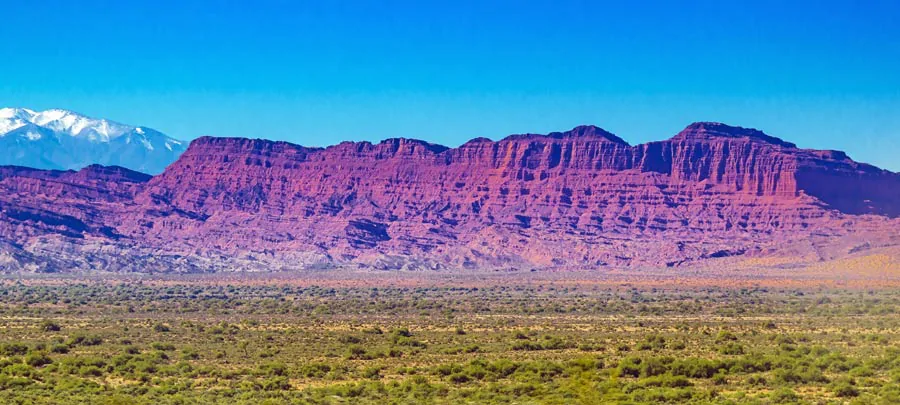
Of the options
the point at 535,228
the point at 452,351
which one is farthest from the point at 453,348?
the point at 535,228

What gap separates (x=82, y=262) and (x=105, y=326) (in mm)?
99090

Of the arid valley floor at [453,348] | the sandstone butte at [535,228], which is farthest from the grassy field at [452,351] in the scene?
the sandstone butte at [535,228]

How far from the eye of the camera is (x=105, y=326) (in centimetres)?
6625

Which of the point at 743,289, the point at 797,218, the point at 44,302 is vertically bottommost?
the point at 44,302

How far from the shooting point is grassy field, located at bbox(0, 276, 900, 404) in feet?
118

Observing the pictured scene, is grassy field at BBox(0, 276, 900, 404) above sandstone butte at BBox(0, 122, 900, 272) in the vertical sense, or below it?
below

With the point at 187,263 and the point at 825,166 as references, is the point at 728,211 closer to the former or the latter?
the point at 825,166

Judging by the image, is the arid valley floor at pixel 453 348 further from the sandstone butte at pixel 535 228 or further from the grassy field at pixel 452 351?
the sandstone butte at pixel 535 228

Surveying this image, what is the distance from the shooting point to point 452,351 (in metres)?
49.7

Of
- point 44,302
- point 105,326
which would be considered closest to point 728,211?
point 44,302

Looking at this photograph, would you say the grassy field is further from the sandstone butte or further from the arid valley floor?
the sandstone butte

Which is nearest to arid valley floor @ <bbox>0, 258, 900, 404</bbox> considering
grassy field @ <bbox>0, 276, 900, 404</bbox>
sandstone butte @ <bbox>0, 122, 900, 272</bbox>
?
grassy field @ <bbox>0, 276, 900, 404</bbox>

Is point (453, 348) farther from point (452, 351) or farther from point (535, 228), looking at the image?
point (535, 228)

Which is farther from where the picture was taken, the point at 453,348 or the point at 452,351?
the point at 453,348
